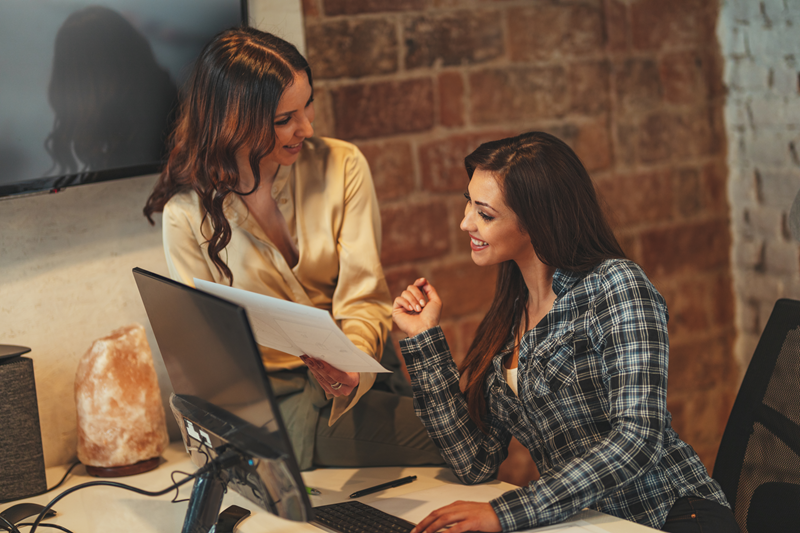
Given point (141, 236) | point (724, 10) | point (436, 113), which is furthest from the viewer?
point (724, 10)

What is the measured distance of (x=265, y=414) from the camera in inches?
39.5

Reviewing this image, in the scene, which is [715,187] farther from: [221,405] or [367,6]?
[221,405]

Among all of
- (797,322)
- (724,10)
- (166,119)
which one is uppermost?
(724,10)

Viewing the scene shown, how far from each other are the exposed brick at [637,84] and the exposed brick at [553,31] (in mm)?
130

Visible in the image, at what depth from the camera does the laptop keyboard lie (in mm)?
1293

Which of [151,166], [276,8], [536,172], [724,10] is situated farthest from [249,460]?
[724,10]

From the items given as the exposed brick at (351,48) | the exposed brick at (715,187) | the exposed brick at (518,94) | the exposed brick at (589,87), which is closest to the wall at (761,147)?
the exposed brick at (715,187)

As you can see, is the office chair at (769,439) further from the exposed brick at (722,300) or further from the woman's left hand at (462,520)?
the exposed brick at (722,300)

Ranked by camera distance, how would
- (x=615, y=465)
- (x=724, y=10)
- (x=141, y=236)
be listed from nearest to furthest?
(x=615, y=465) → (x=141, y=236) → (x=724, y=10)

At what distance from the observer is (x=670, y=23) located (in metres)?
2.62

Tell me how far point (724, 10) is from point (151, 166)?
6.65ft

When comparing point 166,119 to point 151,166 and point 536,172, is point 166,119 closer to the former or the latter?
point 151,166

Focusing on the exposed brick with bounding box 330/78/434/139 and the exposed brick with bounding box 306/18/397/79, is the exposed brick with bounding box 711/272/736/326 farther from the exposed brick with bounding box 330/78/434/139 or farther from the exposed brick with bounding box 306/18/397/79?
the exposed brick with bounding box 306/18/397/79

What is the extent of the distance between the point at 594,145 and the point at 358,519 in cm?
167
